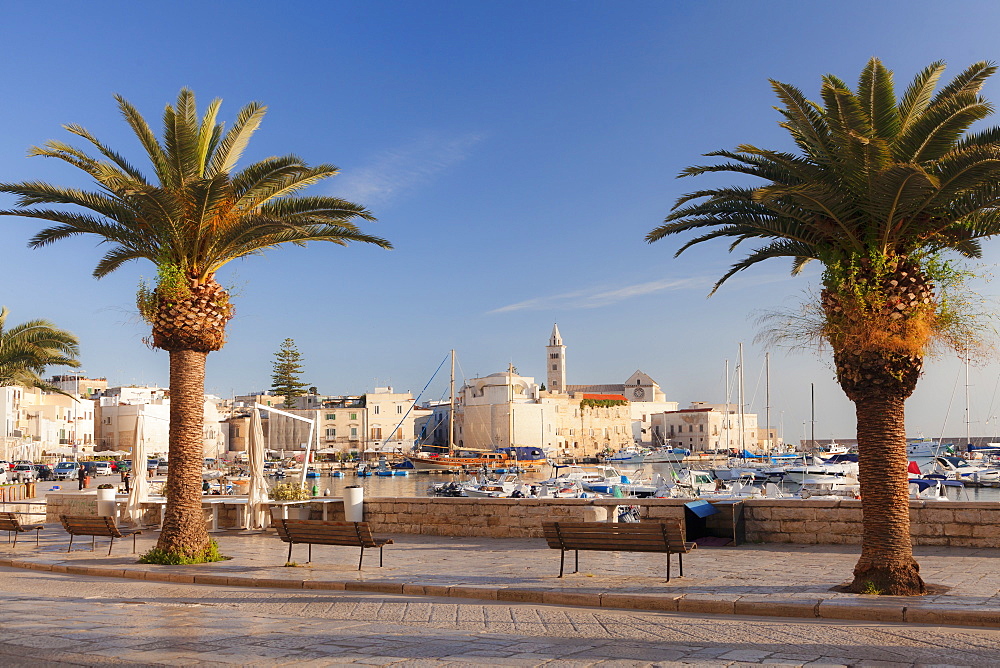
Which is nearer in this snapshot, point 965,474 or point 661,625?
point 661,625

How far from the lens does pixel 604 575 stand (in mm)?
10445

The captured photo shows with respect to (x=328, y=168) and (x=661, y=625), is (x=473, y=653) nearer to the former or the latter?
(x=661, y=625)

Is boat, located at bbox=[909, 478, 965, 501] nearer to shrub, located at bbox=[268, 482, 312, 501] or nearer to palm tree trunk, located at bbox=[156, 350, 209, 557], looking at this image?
shrub, located at bbox=[268, 482, 312, 501]

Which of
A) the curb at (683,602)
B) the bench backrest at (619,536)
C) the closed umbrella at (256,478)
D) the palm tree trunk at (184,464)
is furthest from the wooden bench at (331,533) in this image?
the closed umbrella at (256,478)

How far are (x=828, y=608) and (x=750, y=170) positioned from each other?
4868 millimetres

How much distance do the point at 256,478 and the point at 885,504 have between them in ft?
37.3

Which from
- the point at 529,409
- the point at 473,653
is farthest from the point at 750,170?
the point at 529,409

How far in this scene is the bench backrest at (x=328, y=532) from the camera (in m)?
11.0

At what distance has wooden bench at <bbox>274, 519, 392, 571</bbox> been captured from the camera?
433 inches

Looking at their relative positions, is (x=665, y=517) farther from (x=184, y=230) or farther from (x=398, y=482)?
(x=398, y=482)

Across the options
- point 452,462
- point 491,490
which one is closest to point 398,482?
point 452,462

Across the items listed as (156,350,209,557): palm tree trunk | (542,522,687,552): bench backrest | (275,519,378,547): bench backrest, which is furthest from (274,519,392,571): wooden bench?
(542,522,687,552): bench backrest

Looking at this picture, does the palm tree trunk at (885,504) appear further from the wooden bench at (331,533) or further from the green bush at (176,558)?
the green bush at (176,558)

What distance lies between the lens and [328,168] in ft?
43.5
